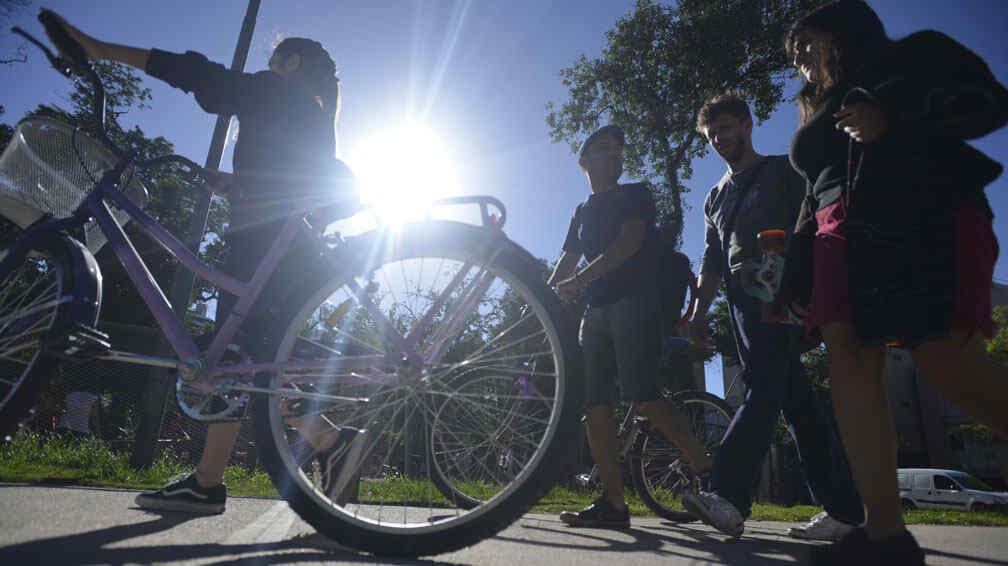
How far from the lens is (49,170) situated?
2.23 metres

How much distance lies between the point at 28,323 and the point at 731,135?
10.0 ft

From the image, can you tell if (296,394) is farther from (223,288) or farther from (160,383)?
(160,383)

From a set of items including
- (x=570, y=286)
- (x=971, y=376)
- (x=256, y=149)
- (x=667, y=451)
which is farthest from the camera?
(x=667, y=451)

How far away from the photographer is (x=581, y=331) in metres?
3.36

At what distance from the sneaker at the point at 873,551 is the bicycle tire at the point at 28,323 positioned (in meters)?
2.40

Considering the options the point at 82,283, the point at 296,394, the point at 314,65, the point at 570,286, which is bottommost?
the point at 296,394

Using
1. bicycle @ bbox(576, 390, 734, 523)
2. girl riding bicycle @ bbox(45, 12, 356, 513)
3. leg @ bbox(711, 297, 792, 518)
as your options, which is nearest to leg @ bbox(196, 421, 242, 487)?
girl riding bicycle @ bbox(45, 12, 356, 513)

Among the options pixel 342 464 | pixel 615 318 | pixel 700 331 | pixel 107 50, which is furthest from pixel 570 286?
pixel 107 50

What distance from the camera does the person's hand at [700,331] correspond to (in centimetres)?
313

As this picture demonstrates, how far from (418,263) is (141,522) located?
1454 mm

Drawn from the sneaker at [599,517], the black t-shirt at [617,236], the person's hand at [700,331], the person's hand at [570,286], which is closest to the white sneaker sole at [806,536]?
the sneaker at [599,517]

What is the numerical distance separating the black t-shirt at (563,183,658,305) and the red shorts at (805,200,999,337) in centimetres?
144

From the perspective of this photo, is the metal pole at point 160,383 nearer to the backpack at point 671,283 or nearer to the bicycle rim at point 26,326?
the bicycle rim at point 26,326

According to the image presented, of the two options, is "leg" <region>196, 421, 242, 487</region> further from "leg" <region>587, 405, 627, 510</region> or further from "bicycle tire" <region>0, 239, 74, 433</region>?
"leg" <region>587, 405, 627, 510</region>
